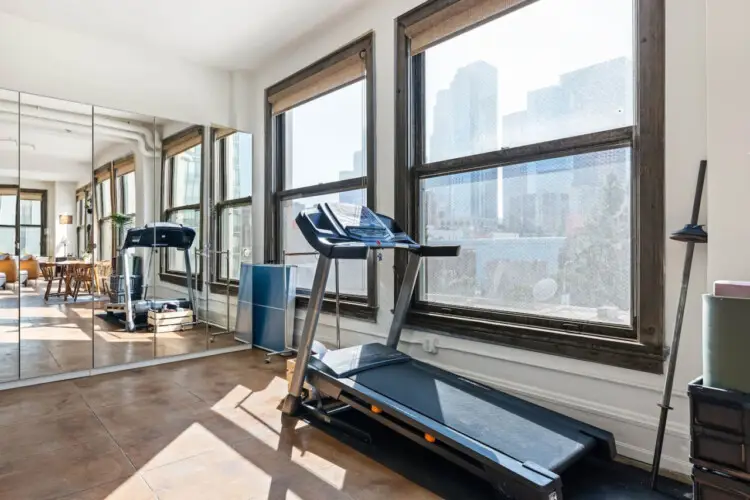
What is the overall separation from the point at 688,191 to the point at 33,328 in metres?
4.94

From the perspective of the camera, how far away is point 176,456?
2521 millimetres

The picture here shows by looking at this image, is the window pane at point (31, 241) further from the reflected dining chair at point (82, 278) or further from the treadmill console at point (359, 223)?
the treadmill console at point (359, 223)

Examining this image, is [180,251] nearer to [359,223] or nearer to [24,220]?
[24,220]

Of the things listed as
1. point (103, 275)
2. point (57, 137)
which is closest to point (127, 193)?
point (57, 137)

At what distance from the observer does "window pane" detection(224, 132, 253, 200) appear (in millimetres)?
5203

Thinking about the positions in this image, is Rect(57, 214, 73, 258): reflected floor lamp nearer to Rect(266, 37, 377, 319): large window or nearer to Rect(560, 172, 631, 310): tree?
Rect(266, 37, 377, 319): large window

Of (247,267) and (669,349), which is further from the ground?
(247,267)

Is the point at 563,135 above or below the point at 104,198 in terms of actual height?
above

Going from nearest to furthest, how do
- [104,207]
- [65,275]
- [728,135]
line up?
[728,135]
[65,275]
[104,207]

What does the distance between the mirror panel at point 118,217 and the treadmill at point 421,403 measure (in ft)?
7.35

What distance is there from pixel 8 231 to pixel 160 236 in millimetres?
1214

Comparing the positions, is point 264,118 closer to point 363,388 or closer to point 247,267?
point 247,267

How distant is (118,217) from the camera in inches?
168

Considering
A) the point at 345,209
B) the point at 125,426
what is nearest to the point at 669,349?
the point at 345,209
